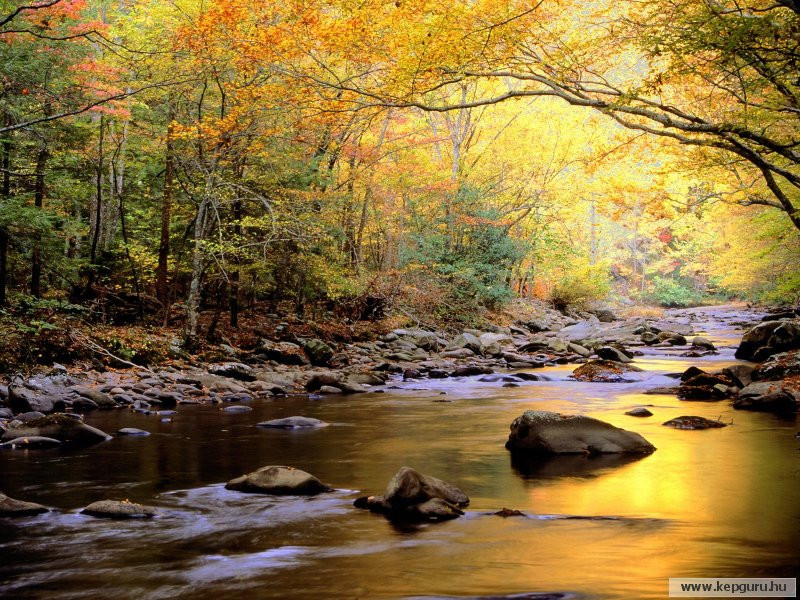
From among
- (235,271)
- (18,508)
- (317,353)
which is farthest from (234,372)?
(18,508)

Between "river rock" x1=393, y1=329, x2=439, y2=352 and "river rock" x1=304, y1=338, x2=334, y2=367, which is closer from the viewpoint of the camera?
"river rock" x1=304, y1=338, x2=334, y2=367

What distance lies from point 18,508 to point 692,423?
765 cm

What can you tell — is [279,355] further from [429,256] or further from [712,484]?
[712,484]

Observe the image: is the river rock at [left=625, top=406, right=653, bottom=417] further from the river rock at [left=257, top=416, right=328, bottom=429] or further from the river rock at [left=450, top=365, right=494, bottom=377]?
the river rock at [left=450, top=365, right=494, bottom=377]

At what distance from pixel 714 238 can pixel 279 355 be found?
122 feet

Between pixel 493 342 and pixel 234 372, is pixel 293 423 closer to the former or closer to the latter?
pixel 234 372

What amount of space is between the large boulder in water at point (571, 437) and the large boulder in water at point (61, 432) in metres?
4.93

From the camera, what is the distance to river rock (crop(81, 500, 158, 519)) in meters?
5.19

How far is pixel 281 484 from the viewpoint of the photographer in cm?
599

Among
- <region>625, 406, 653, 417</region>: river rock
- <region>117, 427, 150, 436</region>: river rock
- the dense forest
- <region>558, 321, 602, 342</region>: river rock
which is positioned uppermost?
the dense forest

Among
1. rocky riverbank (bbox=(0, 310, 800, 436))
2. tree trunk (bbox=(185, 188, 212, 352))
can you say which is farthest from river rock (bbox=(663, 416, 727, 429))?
tree trunk (bbox=(185, 188, 212, 352))

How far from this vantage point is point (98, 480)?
6.38 metres

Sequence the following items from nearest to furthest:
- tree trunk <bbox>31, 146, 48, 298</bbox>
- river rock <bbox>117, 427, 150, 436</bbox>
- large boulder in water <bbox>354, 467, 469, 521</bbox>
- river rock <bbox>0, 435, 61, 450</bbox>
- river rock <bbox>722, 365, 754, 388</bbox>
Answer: large boulder in water <bbox>354, 467, 469, 521</bbox> < river rock <bbox>0, 435, 61, 450</bbox> < river rock <bbox>117, 427, 150, 436</bbox> < river rock <bbox>722, 365, 754, 388</bbox> < tree trunk <bbox>31, 146, 48, 298</bbox>

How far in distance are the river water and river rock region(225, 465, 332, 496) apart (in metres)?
0.14
